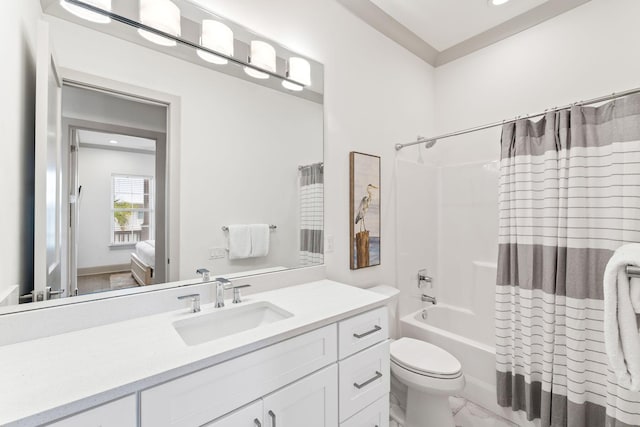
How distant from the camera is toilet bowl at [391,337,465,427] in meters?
1.53

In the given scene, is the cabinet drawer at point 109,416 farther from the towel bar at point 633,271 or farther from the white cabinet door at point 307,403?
the towel bar at point 633,271

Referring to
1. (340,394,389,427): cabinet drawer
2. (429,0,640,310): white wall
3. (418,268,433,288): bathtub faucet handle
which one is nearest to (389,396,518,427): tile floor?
(340,394,389,427): cabinet drawer

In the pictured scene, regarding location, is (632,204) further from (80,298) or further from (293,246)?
(80,298)

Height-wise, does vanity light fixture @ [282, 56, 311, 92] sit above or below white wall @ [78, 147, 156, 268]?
above

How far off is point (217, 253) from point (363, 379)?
0.89 metres

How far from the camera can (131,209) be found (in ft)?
3.93

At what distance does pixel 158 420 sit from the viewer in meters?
0.73

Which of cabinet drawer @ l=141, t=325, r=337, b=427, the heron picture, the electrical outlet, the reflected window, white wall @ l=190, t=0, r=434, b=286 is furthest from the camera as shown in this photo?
the heron picture

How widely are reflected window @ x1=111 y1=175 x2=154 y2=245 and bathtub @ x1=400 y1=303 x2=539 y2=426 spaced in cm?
188

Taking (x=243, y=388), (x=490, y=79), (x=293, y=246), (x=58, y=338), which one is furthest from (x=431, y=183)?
(x=58, y=338)

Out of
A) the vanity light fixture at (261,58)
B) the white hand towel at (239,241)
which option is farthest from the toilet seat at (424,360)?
the vanity light fixture at (261,58)

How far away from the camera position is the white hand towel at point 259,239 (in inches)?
60.0

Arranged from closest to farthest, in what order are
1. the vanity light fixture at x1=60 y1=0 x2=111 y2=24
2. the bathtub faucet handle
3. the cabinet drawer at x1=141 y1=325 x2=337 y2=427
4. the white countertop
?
the white countertop < the cabinet drawer at x1=141 y1=325 x2=337 y2=427 < the vanity light fixture at x1=60 y1=0 x2=111 y2=24 < the bathtub faucet handle

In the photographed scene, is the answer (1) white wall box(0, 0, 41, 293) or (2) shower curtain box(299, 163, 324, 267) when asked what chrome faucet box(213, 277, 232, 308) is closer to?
(2) shower curtain box(299, 163, 324, 267)
